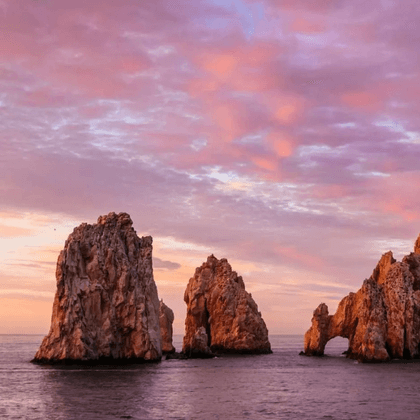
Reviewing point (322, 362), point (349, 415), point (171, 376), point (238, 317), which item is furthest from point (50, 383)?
point (238, 317)

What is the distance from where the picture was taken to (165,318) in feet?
449

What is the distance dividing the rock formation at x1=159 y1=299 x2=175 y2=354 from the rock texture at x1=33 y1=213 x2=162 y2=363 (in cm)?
2949

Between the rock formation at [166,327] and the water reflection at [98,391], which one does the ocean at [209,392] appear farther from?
the rock formation at [166,327]

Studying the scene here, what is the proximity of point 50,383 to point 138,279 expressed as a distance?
31.2m

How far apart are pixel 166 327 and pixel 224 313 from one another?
1446 centimetres

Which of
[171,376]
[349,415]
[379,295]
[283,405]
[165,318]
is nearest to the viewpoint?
[349,415]

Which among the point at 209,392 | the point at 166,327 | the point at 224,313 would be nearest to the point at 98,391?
the point at 209,392

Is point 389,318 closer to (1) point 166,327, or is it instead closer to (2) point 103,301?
(1) point 166,327

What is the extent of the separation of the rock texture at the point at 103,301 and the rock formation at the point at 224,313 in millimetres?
38535

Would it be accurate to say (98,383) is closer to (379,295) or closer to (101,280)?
(101,280)

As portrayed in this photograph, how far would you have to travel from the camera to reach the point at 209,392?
237 feet

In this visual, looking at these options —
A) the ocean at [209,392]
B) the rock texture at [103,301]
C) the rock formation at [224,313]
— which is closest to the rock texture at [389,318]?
the ocean at [209,392]

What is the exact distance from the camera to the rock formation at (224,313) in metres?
143

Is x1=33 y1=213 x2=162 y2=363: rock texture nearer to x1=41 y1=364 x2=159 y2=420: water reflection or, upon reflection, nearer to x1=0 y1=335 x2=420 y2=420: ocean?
x1=0 y1=335 x2=420 y2=420: ocean
